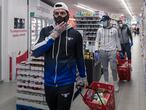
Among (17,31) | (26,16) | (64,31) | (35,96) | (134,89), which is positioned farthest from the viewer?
(26,16)

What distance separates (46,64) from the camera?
3014 millimetres

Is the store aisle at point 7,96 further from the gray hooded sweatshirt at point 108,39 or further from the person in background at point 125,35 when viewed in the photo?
the person in background at point 125,35

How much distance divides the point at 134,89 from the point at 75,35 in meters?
4.25

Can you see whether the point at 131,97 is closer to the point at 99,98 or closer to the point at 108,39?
the point at 108,39

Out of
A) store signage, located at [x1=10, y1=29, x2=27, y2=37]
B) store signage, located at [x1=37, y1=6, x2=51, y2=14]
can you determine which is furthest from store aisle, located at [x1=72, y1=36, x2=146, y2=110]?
store signage, located at [x1=37, y1=6, x2=51, y2=14]

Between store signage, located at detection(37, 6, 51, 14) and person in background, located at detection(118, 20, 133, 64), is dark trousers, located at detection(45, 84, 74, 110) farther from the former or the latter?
store signage, located at detection(37, 6, 51, 14)

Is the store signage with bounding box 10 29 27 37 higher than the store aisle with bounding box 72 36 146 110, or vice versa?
the store signage with bounding box 10 29 27 37

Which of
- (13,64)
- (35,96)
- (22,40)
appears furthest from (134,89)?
(22,40)

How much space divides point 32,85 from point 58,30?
2.26 metres

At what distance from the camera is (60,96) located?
2.95m

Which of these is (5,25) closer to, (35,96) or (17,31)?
(17,31)

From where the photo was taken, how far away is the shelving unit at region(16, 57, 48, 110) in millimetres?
4898

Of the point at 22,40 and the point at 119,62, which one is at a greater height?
the point at 22,40

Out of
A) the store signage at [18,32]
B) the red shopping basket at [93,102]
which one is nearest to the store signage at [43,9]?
the store signage at [18,32]
